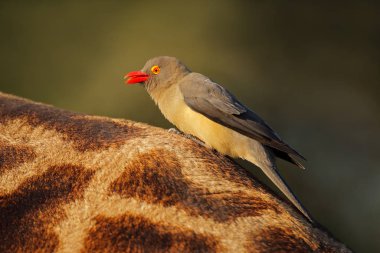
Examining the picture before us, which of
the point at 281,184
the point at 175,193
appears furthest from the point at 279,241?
the point at 281,184

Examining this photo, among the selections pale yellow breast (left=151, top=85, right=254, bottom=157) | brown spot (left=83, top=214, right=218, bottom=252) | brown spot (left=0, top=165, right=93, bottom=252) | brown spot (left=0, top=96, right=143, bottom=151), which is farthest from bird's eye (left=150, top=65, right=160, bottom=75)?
brown spot (left=83, top=214, right=218, bottom=252)

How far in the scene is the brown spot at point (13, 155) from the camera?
2.95 meters

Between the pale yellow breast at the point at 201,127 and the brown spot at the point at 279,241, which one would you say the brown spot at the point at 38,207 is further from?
the pale yellow breast at the point at 201,127

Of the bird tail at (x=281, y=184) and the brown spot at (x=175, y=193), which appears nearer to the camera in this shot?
the brown spot at (x=175, y=193)

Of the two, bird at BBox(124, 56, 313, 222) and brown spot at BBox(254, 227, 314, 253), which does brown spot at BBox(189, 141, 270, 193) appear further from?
bird at BBox(124, 56, 313, 222)

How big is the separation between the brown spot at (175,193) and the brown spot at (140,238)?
5.4 inches

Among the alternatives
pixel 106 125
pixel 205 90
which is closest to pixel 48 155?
pixel 106 125

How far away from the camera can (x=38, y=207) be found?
9.00 feet

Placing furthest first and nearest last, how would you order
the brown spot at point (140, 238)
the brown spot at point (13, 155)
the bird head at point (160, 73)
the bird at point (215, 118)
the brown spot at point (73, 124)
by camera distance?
the bird head at point (160, 73)
the bird at point (215, 118)
the brown spot at point (73, 124)
the brown spot at point (13, 155)
the brown spot at point (140, 238)

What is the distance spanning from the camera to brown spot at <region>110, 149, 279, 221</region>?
2691 millimetres

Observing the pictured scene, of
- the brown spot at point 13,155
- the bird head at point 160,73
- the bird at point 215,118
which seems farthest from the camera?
the bird head at point 160,73

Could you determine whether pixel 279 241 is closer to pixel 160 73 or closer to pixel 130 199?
pixel 130 199

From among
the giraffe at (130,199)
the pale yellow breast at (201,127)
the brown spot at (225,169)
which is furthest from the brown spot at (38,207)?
the pale yellow breast at (201,127)

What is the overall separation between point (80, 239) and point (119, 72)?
698 cm
